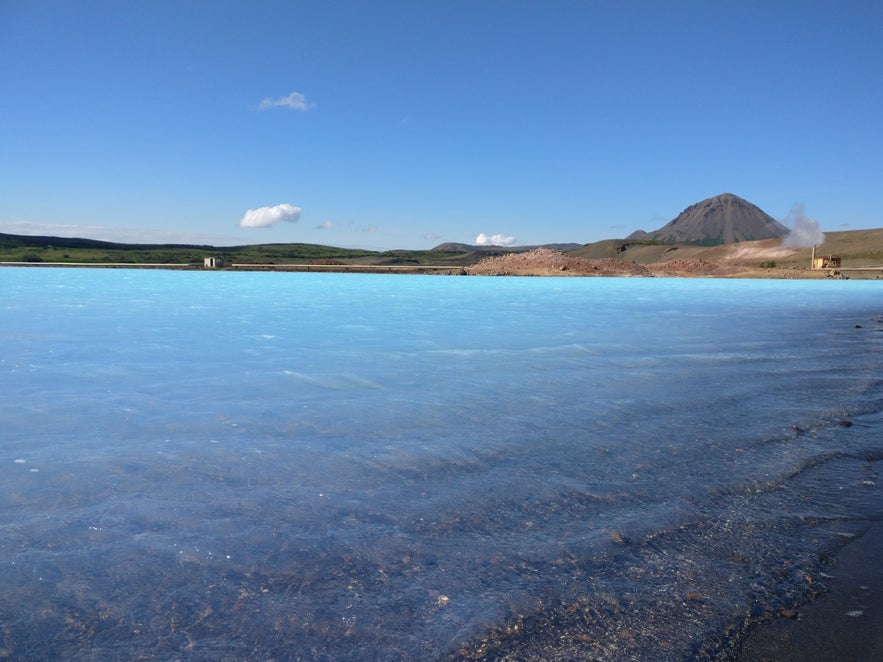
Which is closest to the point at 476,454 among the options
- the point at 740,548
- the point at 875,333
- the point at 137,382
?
the point at 740,548

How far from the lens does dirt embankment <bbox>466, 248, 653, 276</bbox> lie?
8294 cm

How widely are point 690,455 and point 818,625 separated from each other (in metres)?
3.13

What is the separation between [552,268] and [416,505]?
79.8 meters

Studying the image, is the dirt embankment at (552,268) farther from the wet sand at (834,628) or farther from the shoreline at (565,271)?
the wet sand at (834,628)

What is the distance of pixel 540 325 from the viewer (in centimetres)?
2023

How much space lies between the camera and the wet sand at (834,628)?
3023 millimetres

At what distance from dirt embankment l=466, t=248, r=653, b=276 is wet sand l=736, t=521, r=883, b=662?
3118 inches

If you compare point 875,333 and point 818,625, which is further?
point 875,333

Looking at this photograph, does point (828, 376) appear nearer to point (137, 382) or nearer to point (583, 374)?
point (583, 374)

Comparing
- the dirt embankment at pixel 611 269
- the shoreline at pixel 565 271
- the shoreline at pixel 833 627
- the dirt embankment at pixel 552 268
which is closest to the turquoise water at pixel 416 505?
the shoreline at pixel 833 627

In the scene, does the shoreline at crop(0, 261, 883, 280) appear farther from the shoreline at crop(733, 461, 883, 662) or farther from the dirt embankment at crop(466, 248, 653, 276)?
the shoreline at crop(733, 461, 883, 662)

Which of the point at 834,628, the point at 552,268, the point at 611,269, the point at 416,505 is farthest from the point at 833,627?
the point at 611,269

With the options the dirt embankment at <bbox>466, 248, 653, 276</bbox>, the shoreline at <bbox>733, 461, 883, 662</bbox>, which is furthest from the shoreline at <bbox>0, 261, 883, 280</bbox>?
the shoreline at <bbox>733, 461, 883, 662</bbox>

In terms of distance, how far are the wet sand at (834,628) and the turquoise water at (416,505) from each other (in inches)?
4.9
